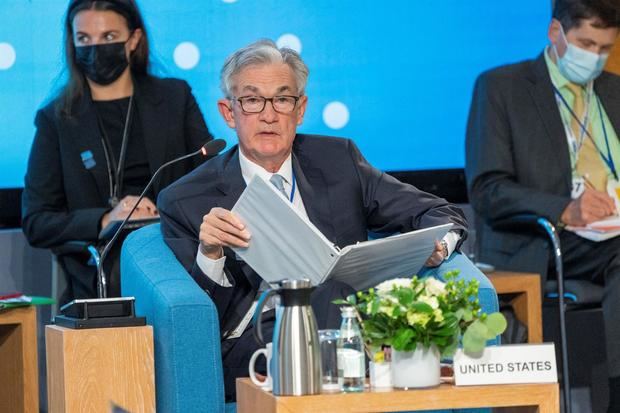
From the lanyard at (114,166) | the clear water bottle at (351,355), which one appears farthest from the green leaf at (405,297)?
the lanyard at (114,166)

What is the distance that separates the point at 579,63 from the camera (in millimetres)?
4938

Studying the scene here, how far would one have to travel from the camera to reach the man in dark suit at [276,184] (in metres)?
3.34

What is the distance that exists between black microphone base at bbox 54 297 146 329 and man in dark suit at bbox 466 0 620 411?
2006 millimetres

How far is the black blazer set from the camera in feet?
15.6

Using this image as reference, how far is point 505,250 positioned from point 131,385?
216 cm

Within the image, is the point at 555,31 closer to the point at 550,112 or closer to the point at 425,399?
the point at 550,112

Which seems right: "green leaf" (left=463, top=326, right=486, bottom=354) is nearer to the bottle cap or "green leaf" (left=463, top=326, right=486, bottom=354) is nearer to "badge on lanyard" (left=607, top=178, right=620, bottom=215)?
the bottle cap

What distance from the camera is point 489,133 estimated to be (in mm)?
4898

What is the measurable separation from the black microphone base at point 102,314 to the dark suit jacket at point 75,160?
1518 mm

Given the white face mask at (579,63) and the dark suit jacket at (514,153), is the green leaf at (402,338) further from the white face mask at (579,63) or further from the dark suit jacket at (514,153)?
the white face mask at (579,63)

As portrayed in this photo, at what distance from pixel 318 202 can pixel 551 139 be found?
1.67 m

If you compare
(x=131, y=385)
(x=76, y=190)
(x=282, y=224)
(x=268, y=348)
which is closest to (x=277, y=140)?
(x=282, y=224)

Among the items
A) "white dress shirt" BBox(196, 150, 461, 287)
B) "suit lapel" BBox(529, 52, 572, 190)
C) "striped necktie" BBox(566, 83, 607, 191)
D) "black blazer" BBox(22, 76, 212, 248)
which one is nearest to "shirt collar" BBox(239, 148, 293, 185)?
"white dress shirt" BBox(196, 150, 461, 287)

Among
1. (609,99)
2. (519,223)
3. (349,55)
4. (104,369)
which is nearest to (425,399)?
(104,369)
